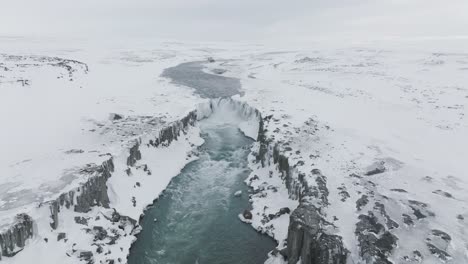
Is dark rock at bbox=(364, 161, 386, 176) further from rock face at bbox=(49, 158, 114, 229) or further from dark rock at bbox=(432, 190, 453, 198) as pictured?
rock face at bbox=(49, 158, 114, 229)

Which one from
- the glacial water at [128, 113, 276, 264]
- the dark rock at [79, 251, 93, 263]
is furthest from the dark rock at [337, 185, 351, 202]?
the dark rock at [79, 251, 93, 263]

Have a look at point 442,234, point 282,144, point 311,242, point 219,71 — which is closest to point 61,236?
point 311,242

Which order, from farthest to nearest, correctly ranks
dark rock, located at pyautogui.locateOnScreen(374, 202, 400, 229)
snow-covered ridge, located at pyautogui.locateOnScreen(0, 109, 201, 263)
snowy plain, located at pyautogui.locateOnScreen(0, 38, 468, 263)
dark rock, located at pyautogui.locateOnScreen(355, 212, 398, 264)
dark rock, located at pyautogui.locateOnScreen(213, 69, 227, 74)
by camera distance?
dark rock, located at pyautogui.locateOnScreen(213, 69, 227, 74) < snowy plain, located at pyautogui.locateOnScreen(0, 38, 468, 263) < dark rock, located at pyautogui.locateOnScreen(374, 202, 400, 229) < snow-covered ridge, located at pyautogui.locateOnScreen(0, 109, 201, 263) < dark rock, located at pyautogui.locateOnScreen(355, 212, 398, 264)

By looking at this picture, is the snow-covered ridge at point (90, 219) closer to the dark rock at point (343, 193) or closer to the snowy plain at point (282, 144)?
the snowy plain at point (282, 144)

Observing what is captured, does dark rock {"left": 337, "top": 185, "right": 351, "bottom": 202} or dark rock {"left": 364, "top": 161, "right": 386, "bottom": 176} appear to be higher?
dark rock {"left": 364, "top": 161, "right": 386, "bottom": 176}

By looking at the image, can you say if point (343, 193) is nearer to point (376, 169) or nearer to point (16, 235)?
point (376, 169)

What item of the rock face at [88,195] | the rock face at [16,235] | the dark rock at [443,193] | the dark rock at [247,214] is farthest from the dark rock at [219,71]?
the rock face at [16,235]
